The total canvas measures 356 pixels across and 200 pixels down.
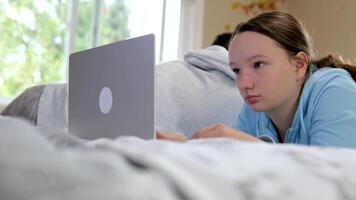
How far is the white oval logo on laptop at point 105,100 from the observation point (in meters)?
1.00

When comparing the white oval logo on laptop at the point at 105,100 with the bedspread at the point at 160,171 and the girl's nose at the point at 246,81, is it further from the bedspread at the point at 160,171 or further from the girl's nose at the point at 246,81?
the bedspread at the point at 160,171

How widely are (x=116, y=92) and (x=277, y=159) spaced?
0.61 m

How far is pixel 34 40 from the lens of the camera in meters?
2.45

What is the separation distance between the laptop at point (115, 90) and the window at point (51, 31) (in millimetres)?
1304

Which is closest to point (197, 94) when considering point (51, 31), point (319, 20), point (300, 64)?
point (300, 64)

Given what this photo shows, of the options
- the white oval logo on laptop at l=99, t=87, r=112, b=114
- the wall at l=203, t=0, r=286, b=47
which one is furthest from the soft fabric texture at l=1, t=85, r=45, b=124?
the wall at l=203, t=0, r=286, b=47

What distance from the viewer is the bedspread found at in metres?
0.30

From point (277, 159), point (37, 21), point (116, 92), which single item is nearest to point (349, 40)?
point (37, 21)

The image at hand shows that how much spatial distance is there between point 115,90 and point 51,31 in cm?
166

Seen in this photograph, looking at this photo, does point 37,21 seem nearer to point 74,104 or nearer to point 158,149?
point 74,104

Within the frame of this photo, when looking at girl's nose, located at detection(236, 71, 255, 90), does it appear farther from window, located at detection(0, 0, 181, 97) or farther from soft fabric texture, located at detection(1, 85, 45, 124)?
window, located at detection(0, 0, 181, 97)

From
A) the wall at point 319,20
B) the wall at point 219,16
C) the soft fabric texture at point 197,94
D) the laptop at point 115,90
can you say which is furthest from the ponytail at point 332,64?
the wall at point 219,16

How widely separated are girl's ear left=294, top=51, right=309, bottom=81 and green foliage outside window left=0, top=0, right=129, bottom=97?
161 centimetres

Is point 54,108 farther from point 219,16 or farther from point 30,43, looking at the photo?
point 219,16
